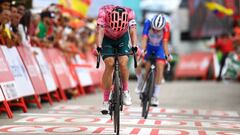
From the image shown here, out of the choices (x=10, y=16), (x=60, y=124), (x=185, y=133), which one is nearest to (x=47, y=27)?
(x=10, y=16)

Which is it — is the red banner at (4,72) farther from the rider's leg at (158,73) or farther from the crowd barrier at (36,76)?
the rider's leg at (158,73)

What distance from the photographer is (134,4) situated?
31.7 meters

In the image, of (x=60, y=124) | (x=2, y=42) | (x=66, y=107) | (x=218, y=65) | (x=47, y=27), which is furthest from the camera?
(x=218, y=65)

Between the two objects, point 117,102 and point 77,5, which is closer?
point 117,102

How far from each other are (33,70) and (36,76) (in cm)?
17

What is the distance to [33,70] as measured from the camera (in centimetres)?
1311

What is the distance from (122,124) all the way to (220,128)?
1717 mm

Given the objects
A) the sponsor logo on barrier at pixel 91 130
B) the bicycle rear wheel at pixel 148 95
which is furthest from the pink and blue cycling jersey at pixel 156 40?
the sponsor logo on barrier at pixel 91 130

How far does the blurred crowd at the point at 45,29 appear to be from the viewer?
473 inches

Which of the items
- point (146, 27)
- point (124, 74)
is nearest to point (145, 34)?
point (146, 27)

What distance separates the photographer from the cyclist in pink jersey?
878 cm

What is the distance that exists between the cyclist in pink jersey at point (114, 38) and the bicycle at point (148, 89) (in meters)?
2.46

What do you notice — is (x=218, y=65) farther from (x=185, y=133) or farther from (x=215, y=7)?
(x=185, y=133)

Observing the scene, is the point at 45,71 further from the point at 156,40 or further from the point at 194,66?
the point at 194,66
